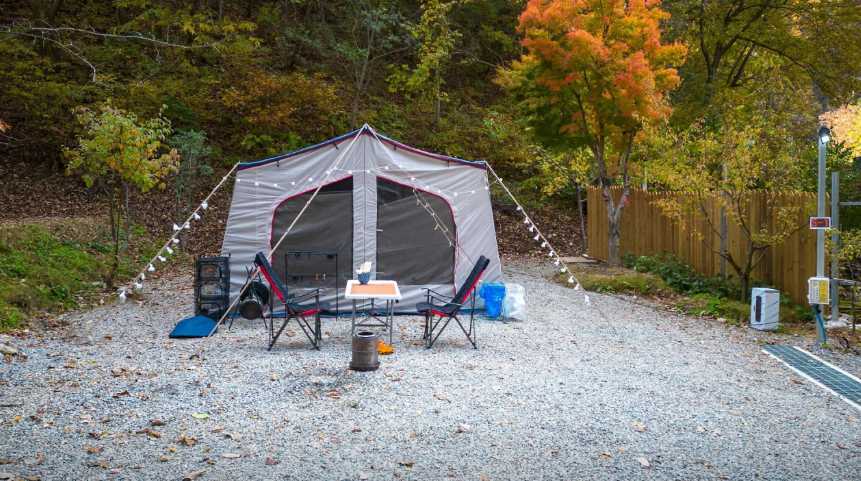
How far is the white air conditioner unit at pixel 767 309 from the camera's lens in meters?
8.06

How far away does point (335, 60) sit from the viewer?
20062mm

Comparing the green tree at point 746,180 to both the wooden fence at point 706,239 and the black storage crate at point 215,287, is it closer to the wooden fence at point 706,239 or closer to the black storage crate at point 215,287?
the wooden fence at point 706,239

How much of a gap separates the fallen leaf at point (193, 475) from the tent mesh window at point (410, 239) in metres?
5.00

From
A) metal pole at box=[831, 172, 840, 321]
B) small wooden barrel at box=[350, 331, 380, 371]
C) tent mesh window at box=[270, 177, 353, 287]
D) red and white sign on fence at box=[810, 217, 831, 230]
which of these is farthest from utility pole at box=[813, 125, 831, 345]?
tent mesh window at box=[270, 177, 353, 287]

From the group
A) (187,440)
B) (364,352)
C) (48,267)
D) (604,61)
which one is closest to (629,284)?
(604,61)

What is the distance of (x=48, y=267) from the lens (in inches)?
378

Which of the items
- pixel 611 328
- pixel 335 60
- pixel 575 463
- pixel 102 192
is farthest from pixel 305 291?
pixel 335 60

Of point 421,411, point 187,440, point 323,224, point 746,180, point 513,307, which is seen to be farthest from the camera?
point 746,180

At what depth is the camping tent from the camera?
8.56 meters

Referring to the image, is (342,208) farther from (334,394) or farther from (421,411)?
(421,411)

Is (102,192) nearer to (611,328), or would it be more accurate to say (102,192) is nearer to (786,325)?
(611,328)

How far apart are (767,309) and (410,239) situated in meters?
3.88

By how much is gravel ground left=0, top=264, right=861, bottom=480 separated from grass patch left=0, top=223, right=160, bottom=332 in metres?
1.11

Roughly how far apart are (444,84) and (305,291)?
14086mm
